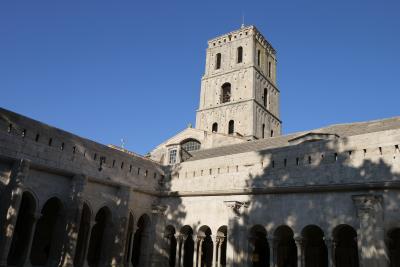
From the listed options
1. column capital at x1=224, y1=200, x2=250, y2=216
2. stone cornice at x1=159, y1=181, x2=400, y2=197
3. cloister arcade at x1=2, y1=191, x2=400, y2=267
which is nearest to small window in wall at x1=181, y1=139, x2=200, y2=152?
cloister arcade at x1=2, y1=191, x2=400, y2=267

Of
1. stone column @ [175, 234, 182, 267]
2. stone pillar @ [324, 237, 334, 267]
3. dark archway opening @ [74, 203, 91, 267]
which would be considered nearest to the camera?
stone pillar @ [324, 237, 334, 267]

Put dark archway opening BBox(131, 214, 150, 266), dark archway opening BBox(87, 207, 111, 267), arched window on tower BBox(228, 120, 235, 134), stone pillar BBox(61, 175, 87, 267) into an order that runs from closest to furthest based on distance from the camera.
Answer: stone pillar BBox(61, 175, 87, 267) → dark archway opening BBox(131, 214, 150, 266) → dark archway opening BBox(87, 207, 111, 267) → arched window on tower BBox(228, 120, 235, 134)

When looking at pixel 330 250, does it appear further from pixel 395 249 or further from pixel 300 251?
pixel 395 249

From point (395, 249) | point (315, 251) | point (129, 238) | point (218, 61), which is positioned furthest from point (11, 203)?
point (218, 61)

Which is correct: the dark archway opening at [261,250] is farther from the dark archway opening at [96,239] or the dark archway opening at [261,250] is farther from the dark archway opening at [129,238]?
the dark archway opening at [96,239]

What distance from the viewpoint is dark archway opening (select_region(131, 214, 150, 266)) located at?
2497 cm

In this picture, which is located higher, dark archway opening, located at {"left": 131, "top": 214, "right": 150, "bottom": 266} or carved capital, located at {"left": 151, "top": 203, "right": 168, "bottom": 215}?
carved capital, located at {"left": 151, "top": 203, "right": 168, "bottom": 215}

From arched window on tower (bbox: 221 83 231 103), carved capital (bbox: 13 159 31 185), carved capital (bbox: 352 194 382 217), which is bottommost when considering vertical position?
carved capital (bbox: 352 194 382 217)

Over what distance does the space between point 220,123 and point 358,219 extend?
32140mm

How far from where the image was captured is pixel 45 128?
21562 millimetres

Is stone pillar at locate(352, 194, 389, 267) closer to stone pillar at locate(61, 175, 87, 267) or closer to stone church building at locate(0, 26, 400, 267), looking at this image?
stone church building at locate(0, 26, 400, 267)

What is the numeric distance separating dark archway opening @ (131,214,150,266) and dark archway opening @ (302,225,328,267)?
10273mm

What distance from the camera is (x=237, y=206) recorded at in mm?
21875

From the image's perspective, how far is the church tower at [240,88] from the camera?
158 feet
